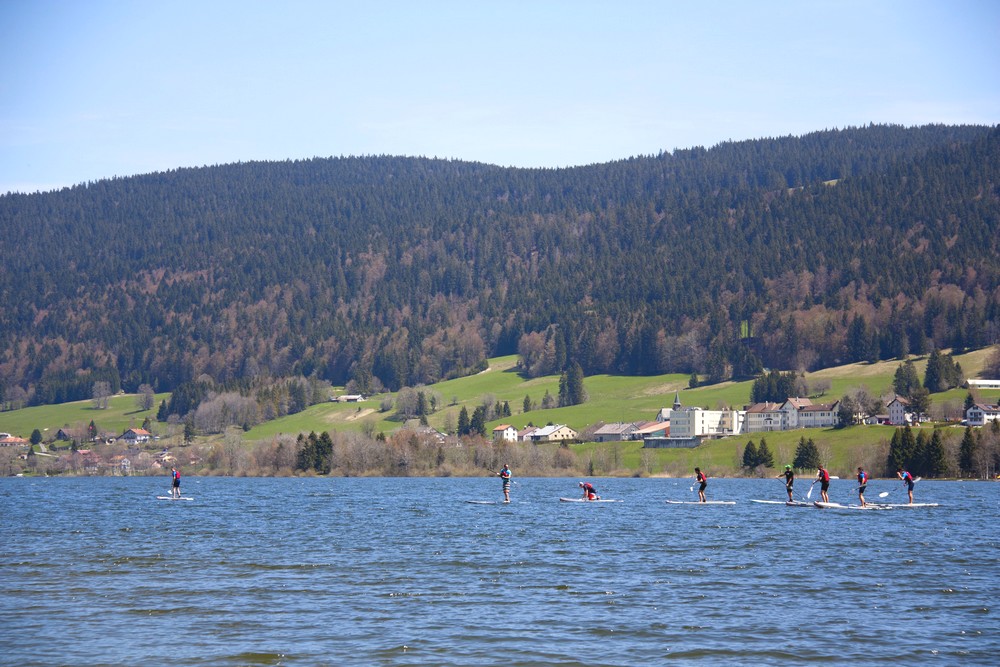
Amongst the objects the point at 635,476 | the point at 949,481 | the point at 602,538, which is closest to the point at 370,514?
the point at 602,538

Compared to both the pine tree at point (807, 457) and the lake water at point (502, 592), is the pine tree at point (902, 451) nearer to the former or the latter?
the pine tree at point (807, 457)

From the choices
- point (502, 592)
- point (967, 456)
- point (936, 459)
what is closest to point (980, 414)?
point (967, 456)

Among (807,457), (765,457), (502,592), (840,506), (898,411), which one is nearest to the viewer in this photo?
(502,592)

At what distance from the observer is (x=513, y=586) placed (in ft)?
127

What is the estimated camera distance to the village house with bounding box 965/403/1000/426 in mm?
183375

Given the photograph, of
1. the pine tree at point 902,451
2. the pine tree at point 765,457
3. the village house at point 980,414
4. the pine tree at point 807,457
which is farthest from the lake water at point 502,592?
the village house at point 980,414

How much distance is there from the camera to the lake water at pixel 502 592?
28.7 meters

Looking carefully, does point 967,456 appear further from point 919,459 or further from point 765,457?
point 765,457

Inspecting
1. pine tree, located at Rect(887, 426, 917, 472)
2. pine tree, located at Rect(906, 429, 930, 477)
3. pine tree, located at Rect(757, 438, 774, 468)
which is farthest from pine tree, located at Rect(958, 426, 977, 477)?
pine tree, located at Rect(757, 438, 774, 468)

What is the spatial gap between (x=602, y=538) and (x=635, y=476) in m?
120

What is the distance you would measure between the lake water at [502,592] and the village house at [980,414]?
4925 inches

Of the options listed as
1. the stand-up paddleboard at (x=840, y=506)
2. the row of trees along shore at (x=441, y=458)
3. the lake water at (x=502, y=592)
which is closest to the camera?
the lake water at (x=502, y=592)

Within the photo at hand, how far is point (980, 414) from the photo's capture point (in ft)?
610

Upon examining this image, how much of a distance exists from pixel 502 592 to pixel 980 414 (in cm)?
16735
